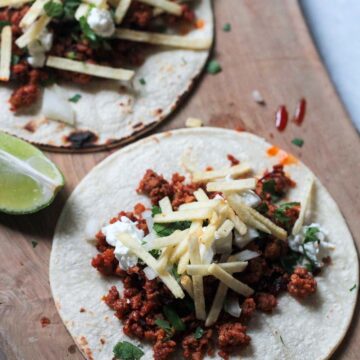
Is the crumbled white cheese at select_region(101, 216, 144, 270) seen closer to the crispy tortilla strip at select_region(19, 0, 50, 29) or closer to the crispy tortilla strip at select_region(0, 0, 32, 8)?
the crispy tortilla strip at select_region(19, 0, 50, 29)

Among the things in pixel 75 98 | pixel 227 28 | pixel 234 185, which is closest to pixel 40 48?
pixel 75 98

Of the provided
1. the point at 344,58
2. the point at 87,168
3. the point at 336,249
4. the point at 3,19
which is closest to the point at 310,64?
the point at 344,58

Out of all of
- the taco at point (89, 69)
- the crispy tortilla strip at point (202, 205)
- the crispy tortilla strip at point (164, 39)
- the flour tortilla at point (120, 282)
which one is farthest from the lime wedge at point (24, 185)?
the crispy tortilla strip at point (164, 39)

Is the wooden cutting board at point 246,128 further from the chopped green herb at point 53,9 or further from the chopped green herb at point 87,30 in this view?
the chopped green herb at point 53,9

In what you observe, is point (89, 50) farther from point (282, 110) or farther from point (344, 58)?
point (344, 58)

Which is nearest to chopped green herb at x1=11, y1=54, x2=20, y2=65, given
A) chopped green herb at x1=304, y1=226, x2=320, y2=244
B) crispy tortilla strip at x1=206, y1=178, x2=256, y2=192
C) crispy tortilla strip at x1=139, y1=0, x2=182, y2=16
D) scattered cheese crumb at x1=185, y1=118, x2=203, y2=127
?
crispy tortilla strip at x1=139, y1=0, x2=182, y2=16

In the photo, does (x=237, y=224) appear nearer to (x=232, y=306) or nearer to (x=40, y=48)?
(x=232, y=306)
